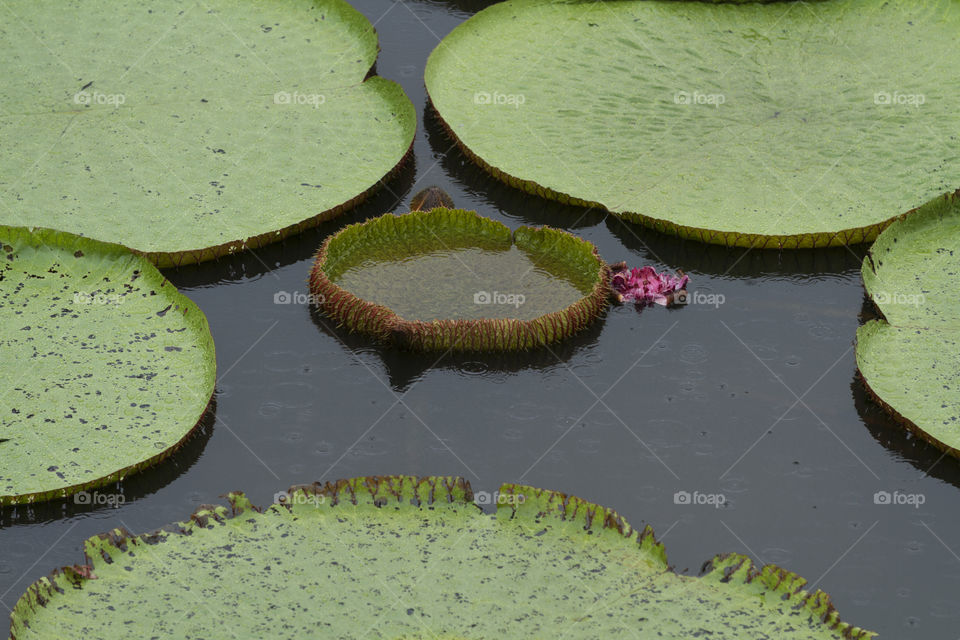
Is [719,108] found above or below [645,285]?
above

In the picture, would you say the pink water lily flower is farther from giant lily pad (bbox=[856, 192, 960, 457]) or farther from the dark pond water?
giant lily pad (bbox=[856, 192, 960, 457])

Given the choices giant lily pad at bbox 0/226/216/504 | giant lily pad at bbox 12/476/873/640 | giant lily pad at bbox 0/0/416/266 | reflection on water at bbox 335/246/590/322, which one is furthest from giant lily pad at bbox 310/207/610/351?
giant lily pad at bbox 12/476/873/640

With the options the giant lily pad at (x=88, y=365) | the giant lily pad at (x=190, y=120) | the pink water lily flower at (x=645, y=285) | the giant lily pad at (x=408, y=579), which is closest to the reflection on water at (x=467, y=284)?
the pink water lily flower at (x=645, y=285)

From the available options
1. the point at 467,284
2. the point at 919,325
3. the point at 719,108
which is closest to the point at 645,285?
the point at 467,284

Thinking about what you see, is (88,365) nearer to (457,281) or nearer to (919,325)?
(457,281)

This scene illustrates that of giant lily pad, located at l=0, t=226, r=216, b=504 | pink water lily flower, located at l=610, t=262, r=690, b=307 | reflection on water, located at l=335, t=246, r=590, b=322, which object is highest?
pink water lily flower, located at l=610, t=262, r=690, b=307

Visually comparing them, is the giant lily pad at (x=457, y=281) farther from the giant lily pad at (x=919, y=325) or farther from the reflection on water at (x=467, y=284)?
the giant lily pad at (x=919, y=325)

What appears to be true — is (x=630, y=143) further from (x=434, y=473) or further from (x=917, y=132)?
(x=434, y=473)
